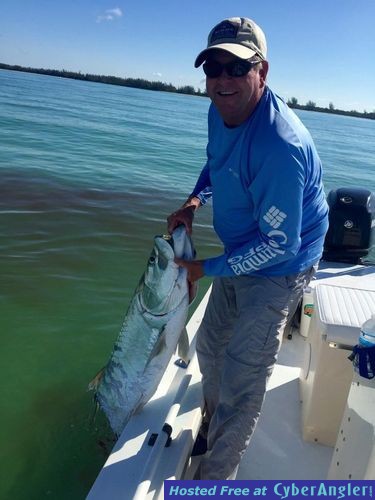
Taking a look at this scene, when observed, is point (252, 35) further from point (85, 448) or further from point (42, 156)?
point (42, 156)

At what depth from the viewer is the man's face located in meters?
2.40

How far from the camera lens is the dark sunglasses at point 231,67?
236cm

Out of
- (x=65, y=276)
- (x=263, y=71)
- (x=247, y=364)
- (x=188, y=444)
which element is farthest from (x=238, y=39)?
(x=65, y=276)

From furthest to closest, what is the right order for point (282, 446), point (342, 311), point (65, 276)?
point (65, 276) < point (282, 446) < point (342, 311)

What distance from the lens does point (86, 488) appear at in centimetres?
343

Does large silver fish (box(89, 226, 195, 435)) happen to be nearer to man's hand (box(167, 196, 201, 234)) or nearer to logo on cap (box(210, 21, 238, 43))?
man's hand (box(167, 196, 201, 234))

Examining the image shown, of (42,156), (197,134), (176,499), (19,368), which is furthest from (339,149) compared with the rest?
(176,499)

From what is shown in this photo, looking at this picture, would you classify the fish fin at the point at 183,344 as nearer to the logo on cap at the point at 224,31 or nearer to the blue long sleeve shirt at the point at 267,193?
the blue long sleeve shirt at the point at 267,193

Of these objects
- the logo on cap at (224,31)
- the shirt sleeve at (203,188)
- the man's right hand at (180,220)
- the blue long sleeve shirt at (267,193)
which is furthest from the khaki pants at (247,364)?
the logo on cap at (224,31)

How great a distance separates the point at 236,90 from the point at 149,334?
4.95ft

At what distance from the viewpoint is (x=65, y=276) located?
273 inches

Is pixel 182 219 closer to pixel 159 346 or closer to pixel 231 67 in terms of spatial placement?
pixel 159 346

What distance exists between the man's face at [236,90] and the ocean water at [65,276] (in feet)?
9.14

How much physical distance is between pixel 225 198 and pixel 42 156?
548 inches
